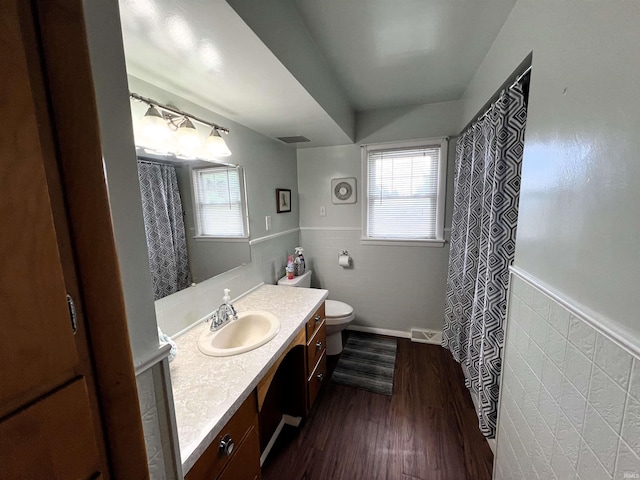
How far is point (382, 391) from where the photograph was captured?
2031 mm

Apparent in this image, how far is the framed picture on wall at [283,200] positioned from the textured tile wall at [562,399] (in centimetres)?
185

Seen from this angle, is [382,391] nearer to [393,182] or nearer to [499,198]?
[499,198]

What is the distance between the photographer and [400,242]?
2.62 meters

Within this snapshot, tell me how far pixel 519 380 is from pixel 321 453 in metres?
1.17

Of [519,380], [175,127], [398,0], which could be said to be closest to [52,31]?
[175,127]

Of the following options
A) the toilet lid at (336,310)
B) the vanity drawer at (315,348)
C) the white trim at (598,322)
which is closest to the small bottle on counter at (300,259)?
the toilet lid at (336,310)

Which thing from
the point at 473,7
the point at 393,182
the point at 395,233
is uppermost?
the point at 473,7

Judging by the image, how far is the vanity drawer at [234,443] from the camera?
0.81 m

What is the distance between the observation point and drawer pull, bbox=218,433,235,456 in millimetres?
891

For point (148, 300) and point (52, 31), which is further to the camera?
point (148, 300)

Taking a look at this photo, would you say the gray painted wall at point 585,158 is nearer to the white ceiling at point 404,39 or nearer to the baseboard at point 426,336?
the white ceiling at point 404,39

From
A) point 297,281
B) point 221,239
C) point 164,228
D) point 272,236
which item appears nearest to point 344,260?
point 297,281

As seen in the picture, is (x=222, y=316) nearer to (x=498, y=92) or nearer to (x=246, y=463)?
(x=246, y=463)

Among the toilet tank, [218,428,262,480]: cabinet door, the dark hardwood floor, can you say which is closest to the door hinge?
[218,428,262,480]: cabinet door
